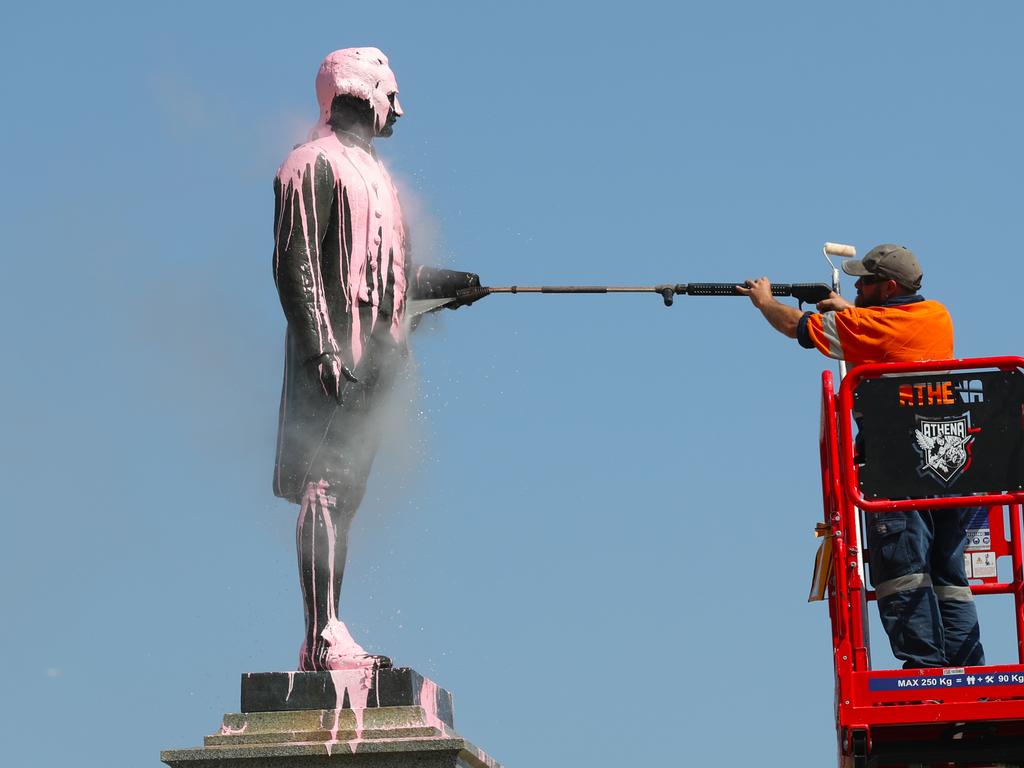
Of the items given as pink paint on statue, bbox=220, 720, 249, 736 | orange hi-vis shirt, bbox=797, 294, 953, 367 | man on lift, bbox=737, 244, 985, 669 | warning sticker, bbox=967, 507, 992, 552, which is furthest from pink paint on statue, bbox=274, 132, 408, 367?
warning sticker, bbox=967, 507, 992, 552

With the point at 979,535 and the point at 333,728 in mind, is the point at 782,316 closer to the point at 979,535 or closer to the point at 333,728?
the point at 979,535

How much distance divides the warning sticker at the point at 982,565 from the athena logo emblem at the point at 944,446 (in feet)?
3.82

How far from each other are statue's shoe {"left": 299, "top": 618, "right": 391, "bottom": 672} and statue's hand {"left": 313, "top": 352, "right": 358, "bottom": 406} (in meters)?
1.24

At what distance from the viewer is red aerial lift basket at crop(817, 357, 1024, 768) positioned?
316 inches

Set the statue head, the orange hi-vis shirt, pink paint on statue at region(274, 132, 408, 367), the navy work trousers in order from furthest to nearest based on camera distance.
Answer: the statue head
pink paint on statue at region(274, 132, 408, 367)
the orange hi-vis shirt
the navy work trousers

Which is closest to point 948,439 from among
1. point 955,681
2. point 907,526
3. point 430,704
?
point 907,526

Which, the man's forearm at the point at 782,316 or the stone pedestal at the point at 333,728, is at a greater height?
the man's forearm at the point at 782,316

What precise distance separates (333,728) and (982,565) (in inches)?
137

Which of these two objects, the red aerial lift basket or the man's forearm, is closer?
the red aerial lift basket

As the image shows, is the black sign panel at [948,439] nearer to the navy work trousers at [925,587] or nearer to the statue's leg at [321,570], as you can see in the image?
the navy work trousers at [925,587]

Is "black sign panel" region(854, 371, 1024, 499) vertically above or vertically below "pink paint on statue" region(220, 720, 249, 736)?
above

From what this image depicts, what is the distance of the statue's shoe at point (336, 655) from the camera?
954 centimetres

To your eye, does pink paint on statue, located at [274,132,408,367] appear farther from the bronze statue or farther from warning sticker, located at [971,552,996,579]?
warning sticker, located at [971,552,996,579]

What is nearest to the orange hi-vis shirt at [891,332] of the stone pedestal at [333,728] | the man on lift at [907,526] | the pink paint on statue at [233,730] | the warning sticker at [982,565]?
the man on lift at [907,526]
